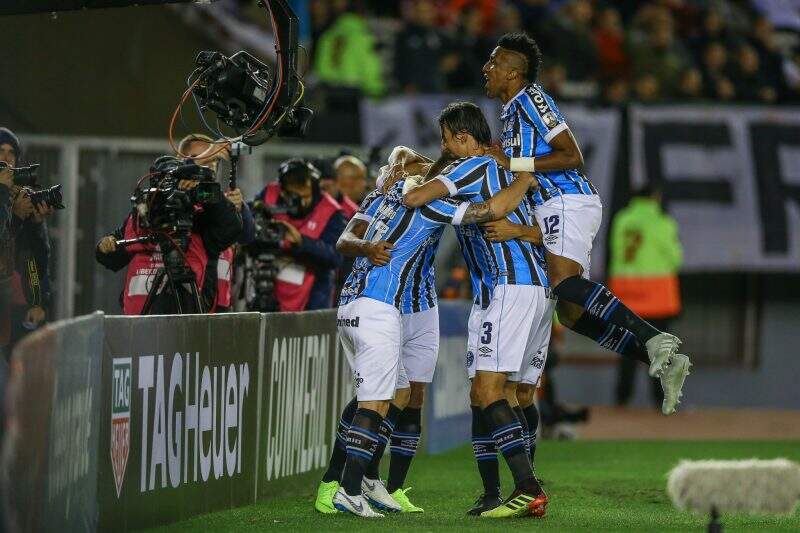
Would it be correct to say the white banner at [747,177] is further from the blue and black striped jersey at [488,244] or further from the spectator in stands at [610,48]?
the blue and black striped jersey at [488,244]

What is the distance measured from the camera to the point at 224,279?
32.0 feet

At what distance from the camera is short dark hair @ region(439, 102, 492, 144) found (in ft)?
25.3

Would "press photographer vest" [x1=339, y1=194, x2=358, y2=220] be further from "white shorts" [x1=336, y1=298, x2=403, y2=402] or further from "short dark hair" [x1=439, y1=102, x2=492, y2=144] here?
"white shorts" [x1=336, y1=298, x2=403, y2=402]

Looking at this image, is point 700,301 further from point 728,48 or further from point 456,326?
point 456,326

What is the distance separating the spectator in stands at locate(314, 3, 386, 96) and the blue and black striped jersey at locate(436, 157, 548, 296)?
9.74 m

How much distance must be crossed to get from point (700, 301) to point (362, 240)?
1197 centimetres

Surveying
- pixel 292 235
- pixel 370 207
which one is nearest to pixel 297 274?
pixel 292 235

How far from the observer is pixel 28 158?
11.9 m

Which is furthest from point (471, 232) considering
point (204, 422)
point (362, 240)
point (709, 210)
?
point (709, 210)

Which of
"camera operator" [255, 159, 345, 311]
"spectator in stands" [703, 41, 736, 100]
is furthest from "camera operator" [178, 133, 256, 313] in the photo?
"spectator in stands" [703, 41, 736, 100]

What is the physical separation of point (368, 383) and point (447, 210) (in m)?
0.93

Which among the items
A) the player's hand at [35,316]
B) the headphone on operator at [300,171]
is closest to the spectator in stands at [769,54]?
the headphone on operator at [300,171]

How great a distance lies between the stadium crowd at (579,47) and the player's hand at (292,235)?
6.32 m

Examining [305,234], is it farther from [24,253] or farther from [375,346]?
[375,346]
